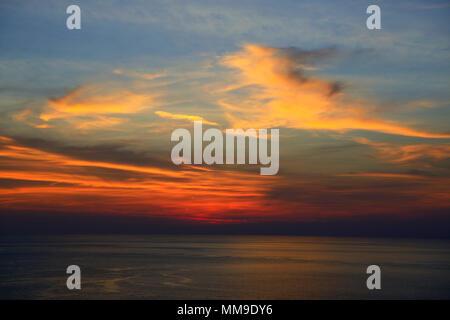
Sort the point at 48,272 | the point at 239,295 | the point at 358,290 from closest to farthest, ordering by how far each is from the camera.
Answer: the point at 239,295
the point at 358,290
the point at 48,272

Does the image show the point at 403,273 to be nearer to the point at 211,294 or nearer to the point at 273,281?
the point at 273,281

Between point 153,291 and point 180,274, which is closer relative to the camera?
point 153,291

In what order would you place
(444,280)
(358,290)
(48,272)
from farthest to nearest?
1. (48,272)
2. (444,280)
3. (358,290)

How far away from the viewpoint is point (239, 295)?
39.7 metres

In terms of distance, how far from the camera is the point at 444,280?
53062 millimetres
